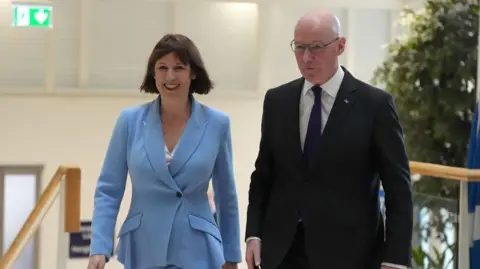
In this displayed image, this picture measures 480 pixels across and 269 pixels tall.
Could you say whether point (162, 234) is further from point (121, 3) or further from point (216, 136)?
point (121, 3)

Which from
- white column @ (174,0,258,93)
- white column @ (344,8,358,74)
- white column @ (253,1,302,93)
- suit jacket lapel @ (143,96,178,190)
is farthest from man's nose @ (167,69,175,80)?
white column @ (344,8,358,74)

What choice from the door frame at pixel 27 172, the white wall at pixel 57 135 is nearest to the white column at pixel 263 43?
the white wall at pixel 57 135

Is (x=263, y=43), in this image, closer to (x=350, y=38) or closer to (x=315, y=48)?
(x=350, y=38)

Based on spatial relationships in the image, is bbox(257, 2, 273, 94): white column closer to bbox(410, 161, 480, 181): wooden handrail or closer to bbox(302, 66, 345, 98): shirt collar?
bbox(410, 161, 480, 181): wooden handrail

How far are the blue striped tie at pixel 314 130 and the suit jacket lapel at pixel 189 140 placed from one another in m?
0.53

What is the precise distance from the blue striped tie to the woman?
51 cm

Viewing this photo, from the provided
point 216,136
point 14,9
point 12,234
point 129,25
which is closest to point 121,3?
point 129,25

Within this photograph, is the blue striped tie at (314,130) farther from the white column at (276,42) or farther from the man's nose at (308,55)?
the white column at (276,42)

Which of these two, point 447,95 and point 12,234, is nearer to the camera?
point 447,95

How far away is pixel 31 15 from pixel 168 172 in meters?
8.09

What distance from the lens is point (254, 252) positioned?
285cm

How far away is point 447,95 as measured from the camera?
7.09 meters

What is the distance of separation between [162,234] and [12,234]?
8.58 metres

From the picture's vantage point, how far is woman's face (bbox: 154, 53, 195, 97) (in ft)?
10.1
